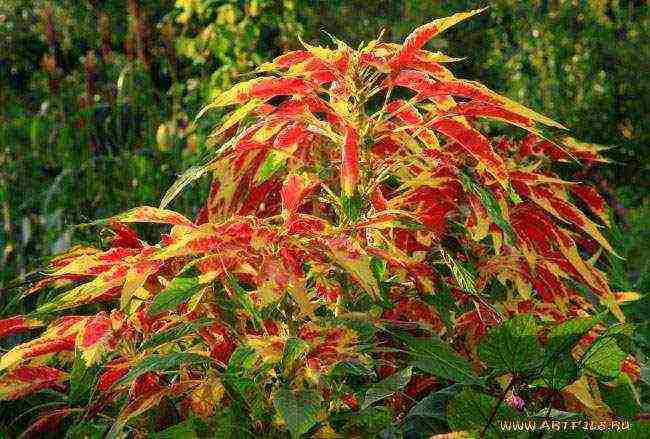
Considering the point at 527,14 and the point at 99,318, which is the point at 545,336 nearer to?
the point at 99,318

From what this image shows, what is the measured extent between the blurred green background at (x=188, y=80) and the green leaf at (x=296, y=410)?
1873 mm

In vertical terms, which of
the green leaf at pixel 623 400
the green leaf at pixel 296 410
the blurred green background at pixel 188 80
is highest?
the green leaf at pixel 296 410

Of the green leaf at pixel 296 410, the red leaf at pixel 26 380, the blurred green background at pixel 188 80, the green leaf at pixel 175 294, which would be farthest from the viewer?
the blurred green background at pixel 188 80

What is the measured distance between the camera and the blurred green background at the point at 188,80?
359cm

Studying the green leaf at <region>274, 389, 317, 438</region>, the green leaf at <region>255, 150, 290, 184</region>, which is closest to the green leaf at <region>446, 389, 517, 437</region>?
the green leaf at <region>274, 389, 317, 438</region>

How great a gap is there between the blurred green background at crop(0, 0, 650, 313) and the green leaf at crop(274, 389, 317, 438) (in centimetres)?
187

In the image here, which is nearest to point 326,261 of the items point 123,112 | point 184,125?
point 123,112

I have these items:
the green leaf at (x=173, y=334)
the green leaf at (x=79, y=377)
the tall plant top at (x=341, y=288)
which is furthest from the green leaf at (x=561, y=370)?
the green leaf at (x=79, y=377)

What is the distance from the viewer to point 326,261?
1.12 metres

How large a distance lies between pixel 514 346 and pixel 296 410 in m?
0.23

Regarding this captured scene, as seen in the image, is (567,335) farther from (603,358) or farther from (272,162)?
(272,162)

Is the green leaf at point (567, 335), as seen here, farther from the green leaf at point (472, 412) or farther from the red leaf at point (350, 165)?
the red leaf at point (350, 165)

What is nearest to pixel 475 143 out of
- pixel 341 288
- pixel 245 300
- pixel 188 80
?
pixel 341 288

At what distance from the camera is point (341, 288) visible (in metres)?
1.17
